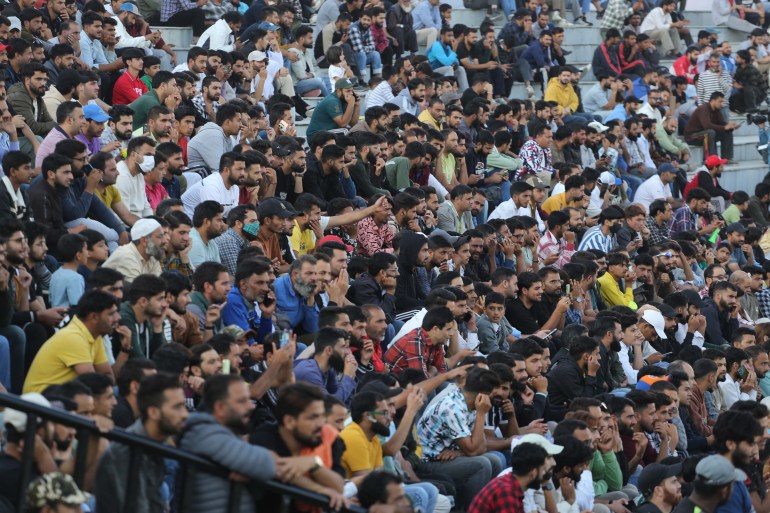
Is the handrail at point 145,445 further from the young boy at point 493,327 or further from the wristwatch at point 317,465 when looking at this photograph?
the young boy at point 493,327

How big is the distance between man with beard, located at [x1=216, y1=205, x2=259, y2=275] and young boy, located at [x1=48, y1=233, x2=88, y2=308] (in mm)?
1873

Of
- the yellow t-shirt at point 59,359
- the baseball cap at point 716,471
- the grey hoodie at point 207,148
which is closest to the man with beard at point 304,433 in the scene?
the yellow t-shirt at point 59,359

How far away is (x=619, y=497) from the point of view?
424 inches

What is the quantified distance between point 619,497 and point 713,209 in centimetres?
917

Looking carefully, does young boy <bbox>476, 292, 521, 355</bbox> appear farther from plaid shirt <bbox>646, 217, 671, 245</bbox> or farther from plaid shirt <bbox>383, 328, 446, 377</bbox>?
plaid shirt <bbox>646, 217, 671, 245</bbox>

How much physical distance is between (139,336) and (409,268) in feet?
14.5

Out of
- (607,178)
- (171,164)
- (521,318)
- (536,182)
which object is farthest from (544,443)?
(607,178)

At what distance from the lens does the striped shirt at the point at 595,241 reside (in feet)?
52.9

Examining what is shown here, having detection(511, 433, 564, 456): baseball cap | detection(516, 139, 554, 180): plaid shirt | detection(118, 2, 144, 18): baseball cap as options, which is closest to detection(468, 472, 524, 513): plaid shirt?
detection(511, 433, 564, 456): baseball cap

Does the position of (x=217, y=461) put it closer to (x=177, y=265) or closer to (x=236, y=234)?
(x=177, y=265)

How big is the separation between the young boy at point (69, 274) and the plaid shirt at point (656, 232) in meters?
9.54

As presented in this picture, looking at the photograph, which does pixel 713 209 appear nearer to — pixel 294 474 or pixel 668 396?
pixel 668 396

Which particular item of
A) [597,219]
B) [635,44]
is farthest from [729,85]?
[597,219]

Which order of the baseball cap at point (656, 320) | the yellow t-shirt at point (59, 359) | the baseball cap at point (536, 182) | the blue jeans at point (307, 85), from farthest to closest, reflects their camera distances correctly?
the blue jeans at point (307, 85) < the baseball cap at point (536, 182) < the baseball cap at point (656, 320) < the yellow t-shirt at point (59, 359)
